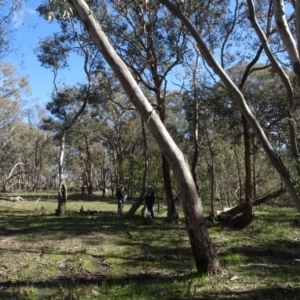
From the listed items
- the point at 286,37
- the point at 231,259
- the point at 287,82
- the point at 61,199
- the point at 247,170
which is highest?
the point at 286,37

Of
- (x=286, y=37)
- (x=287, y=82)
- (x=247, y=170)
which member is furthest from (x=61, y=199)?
(x=286, y=37)

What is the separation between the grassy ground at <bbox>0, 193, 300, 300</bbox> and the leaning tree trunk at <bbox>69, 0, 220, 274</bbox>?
374mm

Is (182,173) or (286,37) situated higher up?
(286,37)

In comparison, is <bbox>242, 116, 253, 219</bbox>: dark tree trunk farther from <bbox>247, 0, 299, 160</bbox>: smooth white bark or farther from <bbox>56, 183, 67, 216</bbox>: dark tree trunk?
<bbox>56, 183, 67, 216</bbox>: dark tree trunk

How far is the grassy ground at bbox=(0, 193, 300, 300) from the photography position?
248 inches

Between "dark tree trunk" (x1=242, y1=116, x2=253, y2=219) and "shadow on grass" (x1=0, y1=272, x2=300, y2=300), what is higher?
"dark tree trunk" (x1=242, y1=116, x2=253, y2=219)

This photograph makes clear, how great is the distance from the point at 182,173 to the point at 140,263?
294cm

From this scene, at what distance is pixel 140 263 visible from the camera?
28.6 ft

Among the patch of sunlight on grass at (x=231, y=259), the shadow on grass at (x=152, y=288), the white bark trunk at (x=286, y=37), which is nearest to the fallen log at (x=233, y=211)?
the patch of sunlight on grass at (x=231, y=259)

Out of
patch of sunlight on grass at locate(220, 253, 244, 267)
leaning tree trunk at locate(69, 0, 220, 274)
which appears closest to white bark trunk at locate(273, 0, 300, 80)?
leaning tree trunk at locate(69, 0, 220, 274)

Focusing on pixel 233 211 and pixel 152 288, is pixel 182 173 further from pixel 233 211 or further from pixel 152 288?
pixel 233 211

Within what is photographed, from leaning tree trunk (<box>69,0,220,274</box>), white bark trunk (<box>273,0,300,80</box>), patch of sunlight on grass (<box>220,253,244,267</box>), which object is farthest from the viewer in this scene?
patch of sunlight on grass (<box>220,253,244,267</box>)

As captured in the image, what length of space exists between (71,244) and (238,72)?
16929 mm

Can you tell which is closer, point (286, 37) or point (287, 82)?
point (286, 37)
